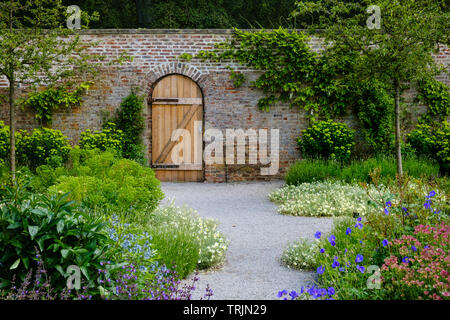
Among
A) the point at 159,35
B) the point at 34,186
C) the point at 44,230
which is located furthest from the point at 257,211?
the point at 159,35

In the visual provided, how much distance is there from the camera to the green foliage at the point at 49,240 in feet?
10.1

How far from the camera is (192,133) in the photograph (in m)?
11.2

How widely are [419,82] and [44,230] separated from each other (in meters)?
10.3

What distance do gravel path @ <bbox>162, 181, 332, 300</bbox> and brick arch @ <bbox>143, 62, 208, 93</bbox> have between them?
242cm

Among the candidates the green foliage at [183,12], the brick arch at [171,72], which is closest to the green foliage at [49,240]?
the brick arch at [171,72]

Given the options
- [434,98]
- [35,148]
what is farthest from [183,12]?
[434,98]

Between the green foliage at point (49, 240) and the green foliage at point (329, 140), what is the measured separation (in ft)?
25.8

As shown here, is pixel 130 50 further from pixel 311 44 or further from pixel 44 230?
pixel 44 230

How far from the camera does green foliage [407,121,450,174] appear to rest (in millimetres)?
10141

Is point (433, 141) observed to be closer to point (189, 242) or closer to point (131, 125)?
point (131, 125)

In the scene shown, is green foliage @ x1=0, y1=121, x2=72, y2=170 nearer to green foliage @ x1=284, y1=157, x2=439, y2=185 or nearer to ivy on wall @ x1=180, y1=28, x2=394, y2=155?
ivy on wall @ x1=180, y1=28, x2=394, y2=155

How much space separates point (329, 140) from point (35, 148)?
6581 millimetres

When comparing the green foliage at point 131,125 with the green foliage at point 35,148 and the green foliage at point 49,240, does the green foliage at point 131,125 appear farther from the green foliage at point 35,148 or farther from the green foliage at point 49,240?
the green foliage at point 49,240

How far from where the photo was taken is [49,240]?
3189mm
